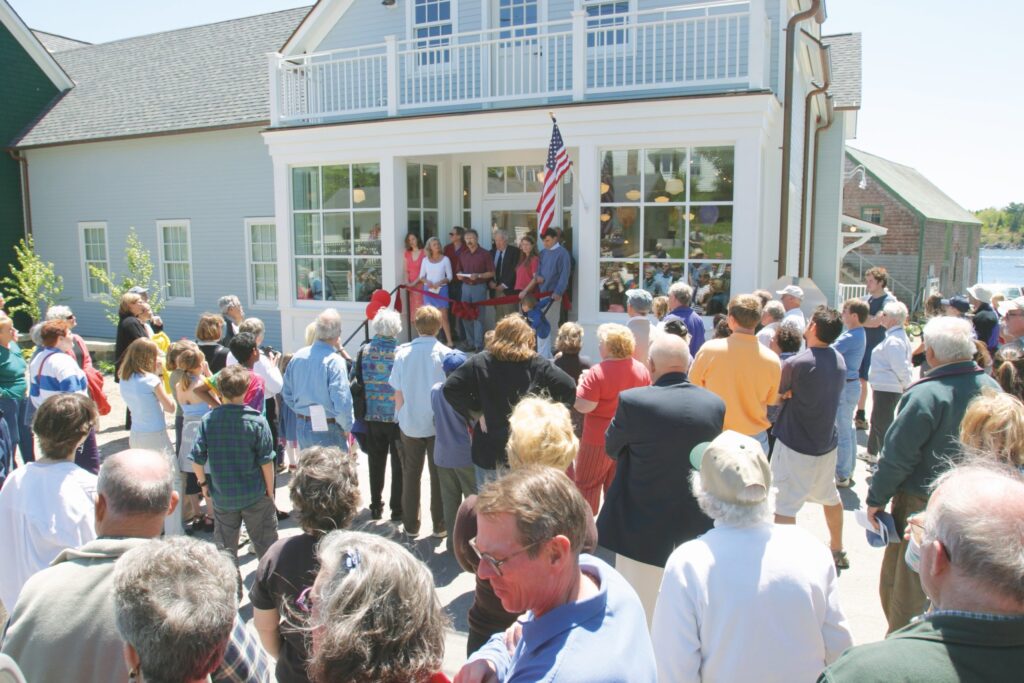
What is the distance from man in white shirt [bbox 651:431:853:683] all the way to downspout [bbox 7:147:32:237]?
20812 mm

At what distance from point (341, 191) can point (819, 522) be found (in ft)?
29.9

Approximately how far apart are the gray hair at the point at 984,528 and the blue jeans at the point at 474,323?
33.0 ft

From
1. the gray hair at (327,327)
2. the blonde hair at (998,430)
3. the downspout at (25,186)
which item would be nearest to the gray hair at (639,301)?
the gray hair at (327,327)

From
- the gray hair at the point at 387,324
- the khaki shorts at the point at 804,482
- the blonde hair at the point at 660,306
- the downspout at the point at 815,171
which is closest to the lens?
the khaki shorts at the point at 804,482

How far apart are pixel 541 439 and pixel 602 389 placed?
1490 mm

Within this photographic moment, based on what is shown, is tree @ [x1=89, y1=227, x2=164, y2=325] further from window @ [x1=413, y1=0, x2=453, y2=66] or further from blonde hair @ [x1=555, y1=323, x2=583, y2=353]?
blonde hair @ [x1=555, y1=323, x2=583, y2=353]

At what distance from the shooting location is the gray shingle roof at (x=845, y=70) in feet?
50.6

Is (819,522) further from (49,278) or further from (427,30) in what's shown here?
(49,278)

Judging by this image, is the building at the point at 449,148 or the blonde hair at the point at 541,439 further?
the building at the point at 449,148

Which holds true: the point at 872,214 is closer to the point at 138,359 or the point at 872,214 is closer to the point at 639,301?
the point at 639,301

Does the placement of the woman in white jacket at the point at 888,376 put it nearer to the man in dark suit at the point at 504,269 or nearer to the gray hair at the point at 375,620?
the man in dark suit at the point at 504,269

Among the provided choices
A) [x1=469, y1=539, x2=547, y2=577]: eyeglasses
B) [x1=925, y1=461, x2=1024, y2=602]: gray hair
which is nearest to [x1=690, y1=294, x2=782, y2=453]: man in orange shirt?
[x1=925, y1=461, x2=1024, y2=602]: gray hair

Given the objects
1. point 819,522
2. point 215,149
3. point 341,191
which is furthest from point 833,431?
point 215,149

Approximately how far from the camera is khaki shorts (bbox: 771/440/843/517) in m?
5.29
